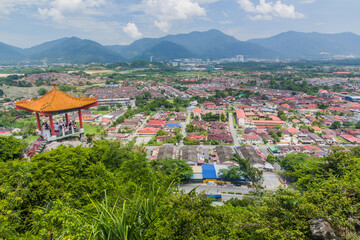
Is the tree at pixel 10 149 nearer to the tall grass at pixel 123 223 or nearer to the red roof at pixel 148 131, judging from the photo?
the tall grass at pixel 123 223

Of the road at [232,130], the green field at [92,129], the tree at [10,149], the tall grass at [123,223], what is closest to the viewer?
the tall grass at [123,223]

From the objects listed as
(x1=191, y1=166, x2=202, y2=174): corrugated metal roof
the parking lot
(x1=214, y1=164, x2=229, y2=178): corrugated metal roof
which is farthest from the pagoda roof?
(x1=214, y1=164, x2=229, y2=178): corrugated metal roof

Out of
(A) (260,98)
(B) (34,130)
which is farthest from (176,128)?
(A) (260,98)

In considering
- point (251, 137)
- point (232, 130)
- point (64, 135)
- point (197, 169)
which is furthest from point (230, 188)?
point (232, 130)

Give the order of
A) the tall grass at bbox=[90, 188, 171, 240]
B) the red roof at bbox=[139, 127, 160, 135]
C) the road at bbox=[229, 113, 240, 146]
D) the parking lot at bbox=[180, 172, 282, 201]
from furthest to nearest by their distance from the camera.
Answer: the red roof at bbox=[139, 127, 160, 135] → the road at bbox=[229, 113, 240, 146] → the parking lot at bbox=[180, 172, 282, 201] → the tall grass at bbox=[90, 188, 171, 240]

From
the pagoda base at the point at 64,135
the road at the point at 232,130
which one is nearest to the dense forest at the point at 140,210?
the pagoda base at the point at 64,135

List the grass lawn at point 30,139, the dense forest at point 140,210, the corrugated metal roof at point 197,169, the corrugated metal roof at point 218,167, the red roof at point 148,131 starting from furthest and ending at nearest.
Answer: the red roof at point 148,131 < the grass lawn at point 30,139 < the corrugated metal roof at point 197,169 < the corrugated metal roof at point 218,167 < the dense forest at point 140,210

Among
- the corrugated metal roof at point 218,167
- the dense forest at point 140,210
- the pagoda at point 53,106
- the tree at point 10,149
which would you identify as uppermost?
the pagoda at point 53,106

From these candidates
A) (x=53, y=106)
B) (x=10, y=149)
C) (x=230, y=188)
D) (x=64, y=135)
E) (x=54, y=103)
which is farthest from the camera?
(x=230, y=188)

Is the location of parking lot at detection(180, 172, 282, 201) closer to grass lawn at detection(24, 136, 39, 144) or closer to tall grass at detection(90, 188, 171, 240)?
tall grass at detection(90, 188, 171, 240)

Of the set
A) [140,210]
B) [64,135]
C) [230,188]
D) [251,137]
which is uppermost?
[140,210]

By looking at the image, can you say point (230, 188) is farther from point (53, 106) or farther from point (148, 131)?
point (148, 131)
